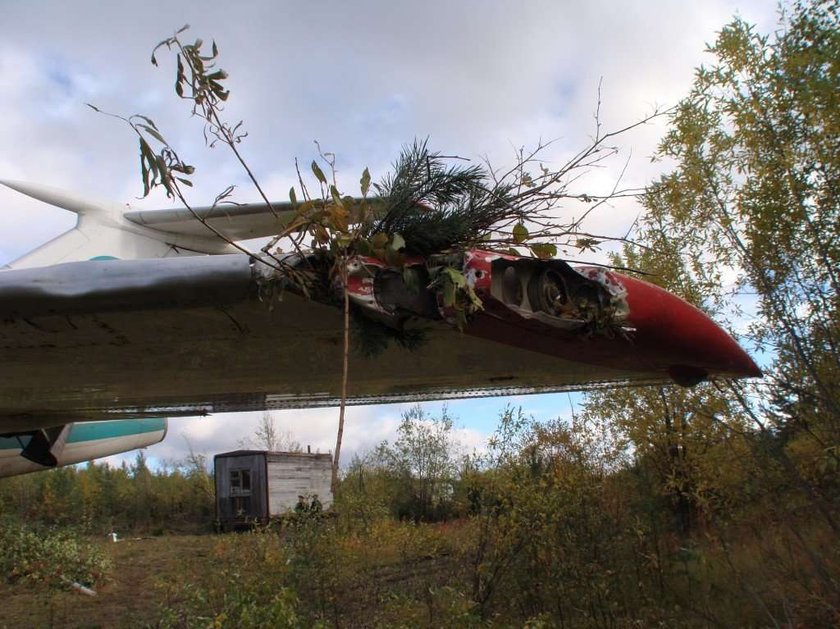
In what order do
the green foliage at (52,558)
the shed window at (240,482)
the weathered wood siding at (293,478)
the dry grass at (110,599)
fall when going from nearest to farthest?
the dry grass at (110,599)
the green foliage at (52,558)
the weathered wood siding at (293,478)
the shed window at (240,482)

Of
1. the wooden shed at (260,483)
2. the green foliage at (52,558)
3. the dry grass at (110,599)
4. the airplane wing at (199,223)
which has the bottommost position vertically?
the dry grass at (110,599)

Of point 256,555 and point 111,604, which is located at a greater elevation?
point 256,555

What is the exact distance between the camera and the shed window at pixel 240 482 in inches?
898

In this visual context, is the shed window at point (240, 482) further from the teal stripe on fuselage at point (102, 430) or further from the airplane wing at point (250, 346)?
the airplane wing at point (250, 346)

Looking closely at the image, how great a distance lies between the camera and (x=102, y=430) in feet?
30.0

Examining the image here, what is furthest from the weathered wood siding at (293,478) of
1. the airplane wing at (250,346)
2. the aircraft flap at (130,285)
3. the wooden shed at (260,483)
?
the aircraft flap at (130,285)

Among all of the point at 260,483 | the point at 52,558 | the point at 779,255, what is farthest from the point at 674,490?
the point at 260,483

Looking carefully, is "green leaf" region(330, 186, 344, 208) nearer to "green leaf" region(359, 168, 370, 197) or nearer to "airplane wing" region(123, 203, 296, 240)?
"green leaf" region(359, 168, 370, 197)

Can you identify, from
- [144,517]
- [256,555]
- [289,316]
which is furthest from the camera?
[144,517]

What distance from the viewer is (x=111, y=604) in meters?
9.42

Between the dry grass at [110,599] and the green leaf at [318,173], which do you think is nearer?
the green leaf at [318,173]

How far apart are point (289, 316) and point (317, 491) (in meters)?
22.5

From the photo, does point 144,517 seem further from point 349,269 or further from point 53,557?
point 349,269

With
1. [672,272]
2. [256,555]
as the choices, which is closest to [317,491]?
[256,555]
